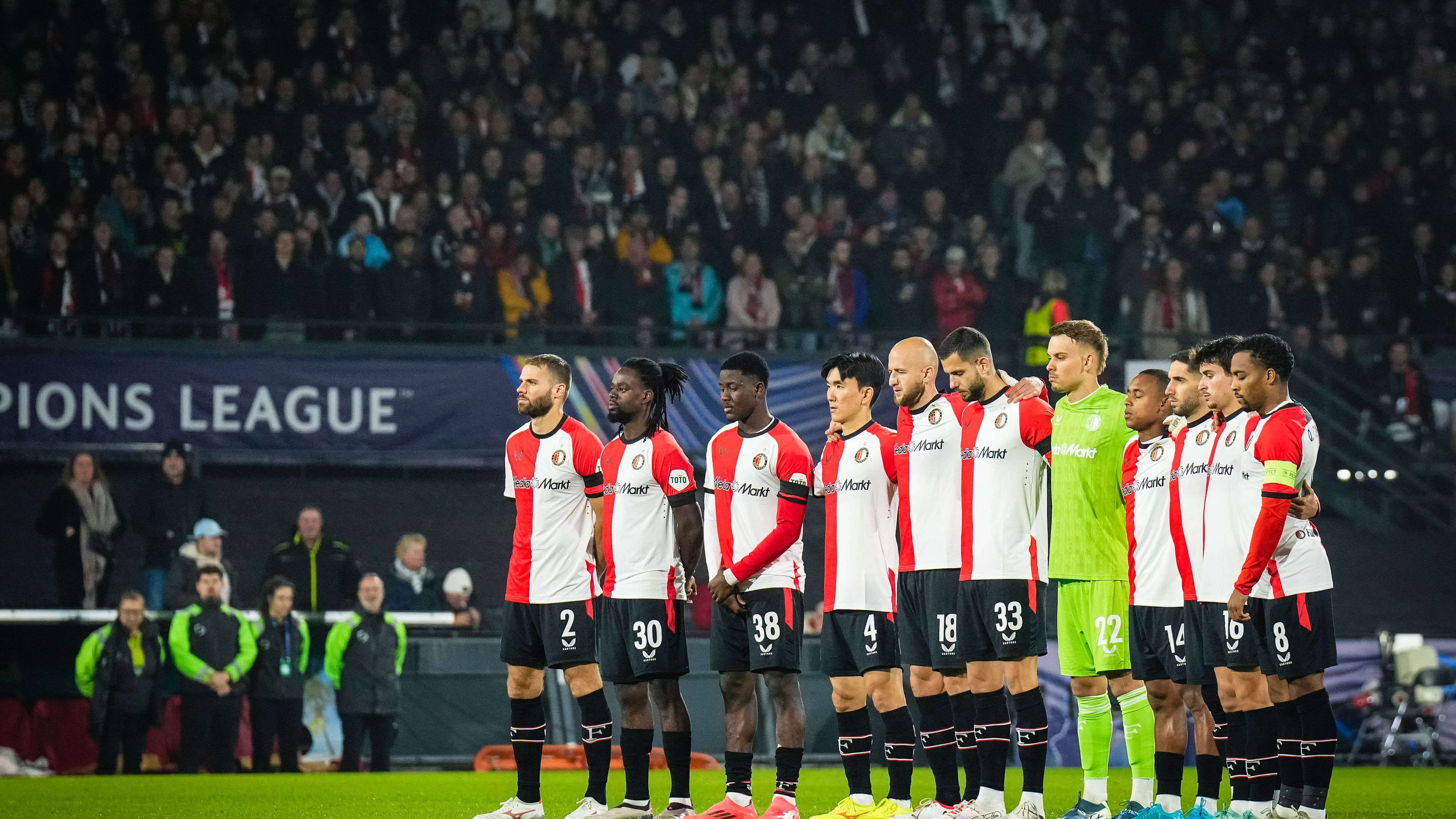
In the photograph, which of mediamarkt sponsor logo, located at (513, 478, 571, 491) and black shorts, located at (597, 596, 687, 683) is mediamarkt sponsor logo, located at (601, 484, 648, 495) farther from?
black shorts, located at (597, 596, 687, 683)

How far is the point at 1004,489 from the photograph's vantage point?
29.0 feet

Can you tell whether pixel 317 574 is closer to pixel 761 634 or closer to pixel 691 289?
pixel 691 289

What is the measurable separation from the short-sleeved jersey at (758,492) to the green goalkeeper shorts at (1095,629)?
1.51 meters

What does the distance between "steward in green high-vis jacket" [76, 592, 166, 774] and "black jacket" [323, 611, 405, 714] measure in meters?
1.51

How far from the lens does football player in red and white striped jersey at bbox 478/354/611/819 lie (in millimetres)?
9344

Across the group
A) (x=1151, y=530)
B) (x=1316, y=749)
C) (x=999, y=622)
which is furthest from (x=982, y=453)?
(x=1316, y=749)

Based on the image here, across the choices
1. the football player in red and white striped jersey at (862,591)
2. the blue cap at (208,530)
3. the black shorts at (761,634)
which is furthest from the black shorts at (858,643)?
the blue cap at (208,530)

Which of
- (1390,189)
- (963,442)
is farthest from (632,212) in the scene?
(963,442)

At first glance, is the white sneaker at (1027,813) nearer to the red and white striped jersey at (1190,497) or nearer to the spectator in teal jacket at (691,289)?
the red and white striped jersey at (1190,497)

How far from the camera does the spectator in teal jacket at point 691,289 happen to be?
62.3ft

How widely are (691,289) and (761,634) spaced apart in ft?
34.5

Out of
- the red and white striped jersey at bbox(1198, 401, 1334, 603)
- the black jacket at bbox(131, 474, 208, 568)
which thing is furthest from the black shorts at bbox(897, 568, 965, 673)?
the black jacket at bbox(131, 474, 208, 568)

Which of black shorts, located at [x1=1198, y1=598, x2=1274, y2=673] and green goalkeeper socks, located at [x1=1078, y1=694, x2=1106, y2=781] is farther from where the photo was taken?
green goalkeeper socks, located at [x1=1078, y1=694, x2=1106, y2=781]

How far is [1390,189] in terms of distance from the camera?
21.6 metres
